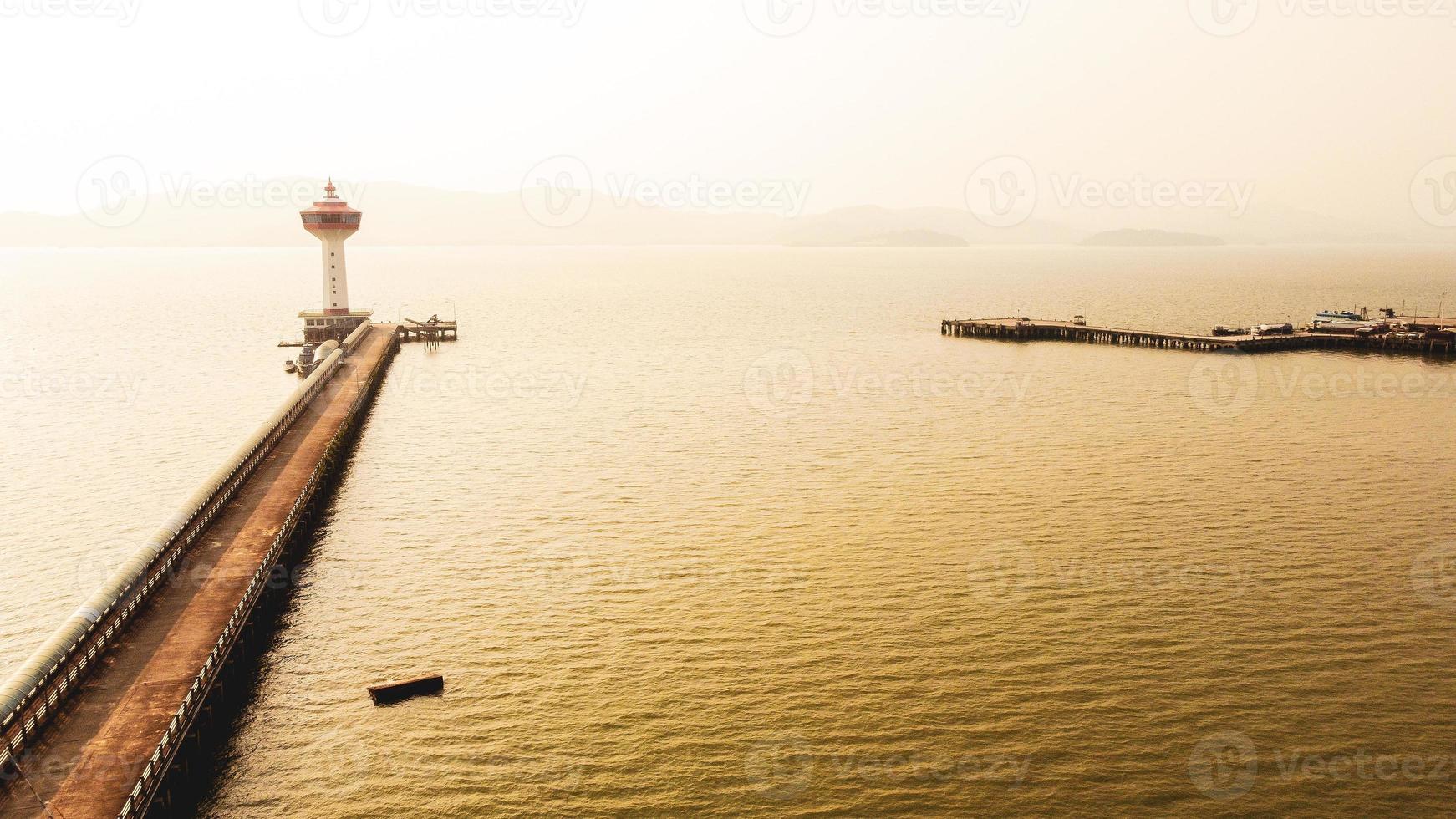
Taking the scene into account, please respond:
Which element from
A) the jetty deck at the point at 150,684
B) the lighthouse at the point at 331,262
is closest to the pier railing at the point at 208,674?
the jetty deck at the point at 150,684

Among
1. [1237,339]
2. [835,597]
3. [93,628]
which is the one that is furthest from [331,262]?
[1237,339]

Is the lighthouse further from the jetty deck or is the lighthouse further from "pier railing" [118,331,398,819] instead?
the jetty deck

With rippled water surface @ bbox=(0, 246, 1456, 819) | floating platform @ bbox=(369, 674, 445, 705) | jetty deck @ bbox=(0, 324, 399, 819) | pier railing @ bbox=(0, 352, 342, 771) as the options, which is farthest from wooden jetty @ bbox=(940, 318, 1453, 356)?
floating platform @ bbox=(369, 674, 445, 705)

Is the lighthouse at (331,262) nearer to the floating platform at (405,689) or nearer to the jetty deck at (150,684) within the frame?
the jetty deck at (150,684)

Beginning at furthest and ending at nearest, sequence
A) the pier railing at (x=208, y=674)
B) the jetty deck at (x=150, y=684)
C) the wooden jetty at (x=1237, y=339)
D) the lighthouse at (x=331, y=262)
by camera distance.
Answer: the lighthouse at (x=331, y=262)
the wooden jetty at (x=1237, y=339)
the pier railing at (x=208, y=674)
the jetty deck at (x=150, y=684)

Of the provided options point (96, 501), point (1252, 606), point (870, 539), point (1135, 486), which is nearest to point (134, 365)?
point (96, 501)

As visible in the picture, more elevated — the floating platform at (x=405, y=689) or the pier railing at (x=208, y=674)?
the pier railing at (x=208, y=674)

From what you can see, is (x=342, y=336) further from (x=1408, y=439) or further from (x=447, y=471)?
(x=1408, y=439)

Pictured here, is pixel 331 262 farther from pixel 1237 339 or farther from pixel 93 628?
pixel 1237 339
